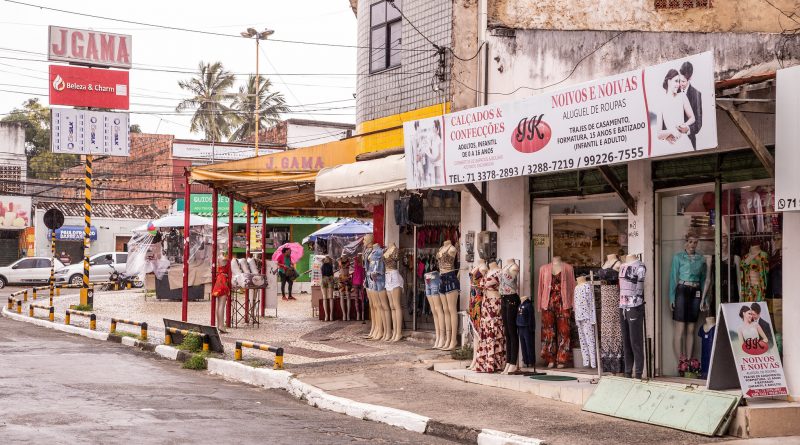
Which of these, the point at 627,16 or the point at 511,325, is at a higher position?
the point at 627,16

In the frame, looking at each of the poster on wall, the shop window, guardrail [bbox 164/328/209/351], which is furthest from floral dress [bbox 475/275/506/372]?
the poster on wall

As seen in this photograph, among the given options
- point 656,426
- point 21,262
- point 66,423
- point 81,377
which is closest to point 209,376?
point 81,377

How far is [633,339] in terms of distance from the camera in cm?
1184

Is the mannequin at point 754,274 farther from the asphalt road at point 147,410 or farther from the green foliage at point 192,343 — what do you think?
the green foliage at point 192,343

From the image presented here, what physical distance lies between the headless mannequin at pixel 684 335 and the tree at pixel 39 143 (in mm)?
58566

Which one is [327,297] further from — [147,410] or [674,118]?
[674,118]

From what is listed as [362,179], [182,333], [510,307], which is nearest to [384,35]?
[362,179]

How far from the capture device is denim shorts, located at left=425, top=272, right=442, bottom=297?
54.2 feet

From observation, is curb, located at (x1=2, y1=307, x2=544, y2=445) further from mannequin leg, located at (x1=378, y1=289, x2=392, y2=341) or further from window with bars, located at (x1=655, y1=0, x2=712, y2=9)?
window with bars, located at (x1=655, y1=0, x2=712, y2=9)

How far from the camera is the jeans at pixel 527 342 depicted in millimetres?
13359

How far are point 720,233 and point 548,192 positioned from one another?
326cm

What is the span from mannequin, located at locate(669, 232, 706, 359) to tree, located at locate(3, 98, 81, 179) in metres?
58.6

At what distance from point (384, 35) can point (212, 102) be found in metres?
44.0

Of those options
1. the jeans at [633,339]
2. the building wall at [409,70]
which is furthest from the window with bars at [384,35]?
the jeans at [633,339]
